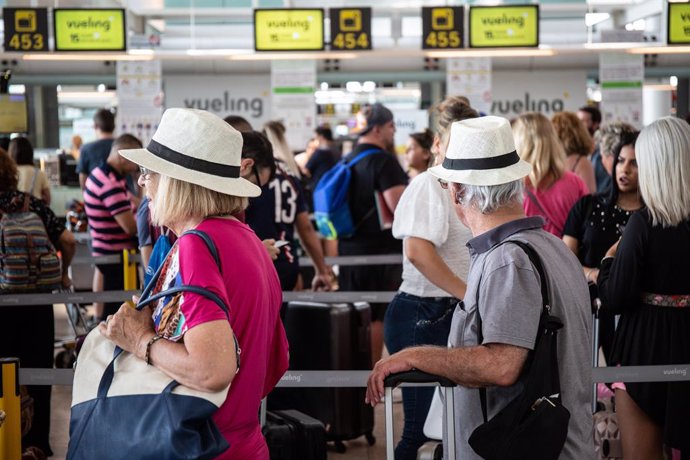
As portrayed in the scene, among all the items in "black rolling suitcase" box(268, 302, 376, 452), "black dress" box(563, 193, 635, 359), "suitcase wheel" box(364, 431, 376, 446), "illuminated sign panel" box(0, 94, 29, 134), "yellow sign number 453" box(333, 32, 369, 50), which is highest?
"yellow sign number 453" box(333, 32, 369, 50)

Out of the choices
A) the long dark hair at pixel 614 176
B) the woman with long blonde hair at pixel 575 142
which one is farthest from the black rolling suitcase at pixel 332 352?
the woman with long blonde hair at pixel 575 142

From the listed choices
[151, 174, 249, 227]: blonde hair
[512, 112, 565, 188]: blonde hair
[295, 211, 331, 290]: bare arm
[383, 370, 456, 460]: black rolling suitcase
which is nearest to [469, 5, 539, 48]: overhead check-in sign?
[295, 211, 331, 290]: bare arm

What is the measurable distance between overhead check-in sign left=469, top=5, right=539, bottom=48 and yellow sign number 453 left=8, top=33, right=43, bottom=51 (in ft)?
18.5

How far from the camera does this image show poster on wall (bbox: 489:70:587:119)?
1712cm

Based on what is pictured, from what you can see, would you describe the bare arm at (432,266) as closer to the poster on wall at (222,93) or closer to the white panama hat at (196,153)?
the white panama hat at (196,153)

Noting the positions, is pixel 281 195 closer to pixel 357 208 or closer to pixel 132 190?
pixel 357 208

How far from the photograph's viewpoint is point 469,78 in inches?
585

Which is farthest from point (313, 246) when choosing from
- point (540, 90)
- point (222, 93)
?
point (540, 90)

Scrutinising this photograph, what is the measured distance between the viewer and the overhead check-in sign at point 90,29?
490 inches

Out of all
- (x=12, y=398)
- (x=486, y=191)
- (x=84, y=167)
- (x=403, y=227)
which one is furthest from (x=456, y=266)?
(x=84, y=167)

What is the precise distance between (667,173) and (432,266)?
2.95ft

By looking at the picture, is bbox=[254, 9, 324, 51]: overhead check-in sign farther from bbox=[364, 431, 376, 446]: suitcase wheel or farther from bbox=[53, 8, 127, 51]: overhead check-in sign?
bbox=[364, 431, 376, 446]: suitcase wheel

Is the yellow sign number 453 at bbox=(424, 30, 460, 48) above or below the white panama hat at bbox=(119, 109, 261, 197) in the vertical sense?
above

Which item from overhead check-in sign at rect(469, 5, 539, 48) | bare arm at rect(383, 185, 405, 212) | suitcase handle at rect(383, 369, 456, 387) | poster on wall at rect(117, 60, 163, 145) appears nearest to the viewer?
suitcase handle at rect(383, 369, 456, 387)
